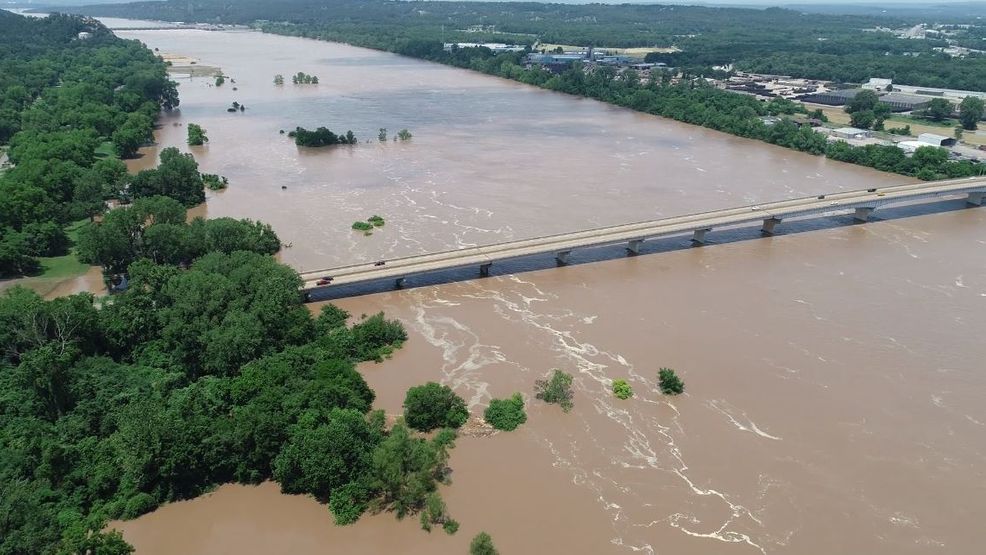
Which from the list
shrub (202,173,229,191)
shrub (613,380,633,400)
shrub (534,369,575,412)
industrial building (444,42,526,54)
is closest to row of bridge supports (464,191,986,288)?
shrub (534,369,575,412)

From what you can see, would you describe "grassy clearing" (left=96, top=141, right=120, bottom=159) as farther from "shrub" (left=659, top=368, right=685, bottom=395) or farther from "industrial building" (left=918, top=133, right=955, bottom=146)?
"industrial building" (left=918, top=133, right=955, bottom=146)

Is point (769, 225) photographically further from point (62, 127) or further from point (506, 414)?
point (62, 127)

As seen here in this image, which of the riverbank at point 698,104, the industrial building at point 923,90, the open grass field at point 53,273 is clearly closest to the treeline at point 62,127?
the open grass field at point 53,273

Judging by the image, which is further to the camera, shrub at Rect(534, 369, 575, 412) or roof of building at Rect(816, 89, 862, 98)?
roof of building at Rect(816, 89, 862, 98)

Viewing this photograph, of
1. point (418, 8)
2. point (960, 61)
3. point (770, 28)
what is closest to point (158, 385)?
point (960, 61)

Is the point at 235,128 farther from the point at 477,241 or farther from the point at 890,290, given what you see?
the point at 890,290

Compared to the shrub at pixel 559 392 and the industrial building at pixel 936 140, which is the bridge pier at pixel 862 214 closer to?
the industrial building at pixel 936 140

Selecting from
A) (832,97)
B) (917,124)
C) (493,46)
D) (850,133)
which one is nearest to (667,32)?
(493,46)
